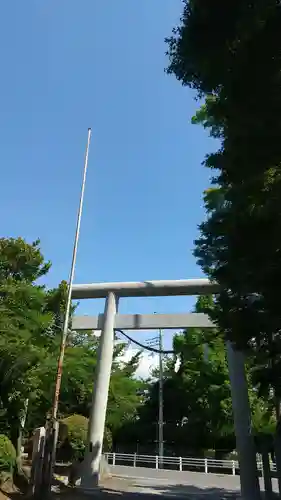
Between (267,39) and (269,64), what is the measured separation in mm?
318

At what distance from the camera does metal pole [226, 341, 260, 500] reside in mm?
12562

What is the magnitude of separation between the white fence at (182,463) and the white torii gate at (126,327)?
7.12m

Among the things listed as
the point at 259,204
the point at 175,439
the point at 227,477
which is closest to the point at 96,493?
the point at 227,477

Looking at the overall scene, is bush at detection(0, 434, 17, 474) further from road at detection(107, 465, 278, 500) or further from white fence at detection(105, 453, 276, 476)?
white fence at detection(105, 453, 276, 476)

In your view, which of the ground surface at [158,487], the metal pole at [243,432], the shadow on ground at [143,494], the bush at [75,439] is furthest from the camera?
the bush at [75,439]

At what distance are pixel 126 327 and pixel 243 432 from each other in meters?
6.13

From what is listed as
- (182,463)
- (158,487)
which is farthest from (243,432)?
(182,463)

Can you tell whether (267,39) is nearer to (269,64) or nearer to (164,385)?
(269,64)

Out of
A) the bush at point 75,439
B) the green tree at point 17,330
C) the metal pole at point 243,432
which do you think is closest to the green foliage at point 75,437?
the bush at point 75,439

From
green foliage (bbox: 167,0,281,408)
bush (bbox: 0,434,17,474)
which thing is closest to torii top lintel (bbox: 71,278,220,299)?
bush (bbox: 0,434,17,474)

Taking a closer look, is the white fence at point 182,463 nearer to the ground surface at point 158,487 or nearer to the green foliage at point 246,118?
the ground surface at point 158,487

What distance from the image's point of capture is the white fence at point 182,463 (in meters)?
20.5

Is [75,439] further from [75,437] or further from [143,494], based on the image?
[143,494]

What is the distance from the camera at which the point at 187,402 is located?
26.8 m
